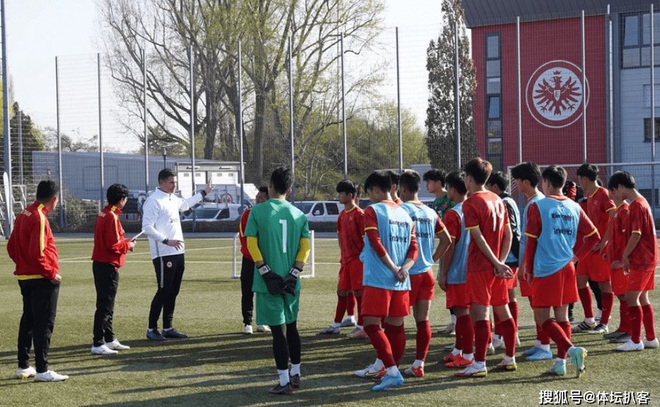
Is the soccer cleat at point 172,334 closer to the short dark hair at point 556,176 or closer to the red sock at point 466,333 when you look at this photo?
the red sock at point 466,333

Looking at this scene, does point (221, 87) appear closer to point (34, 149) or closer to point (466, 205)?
point (34, 149)

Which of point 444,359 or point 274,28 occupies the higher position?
point 274,28

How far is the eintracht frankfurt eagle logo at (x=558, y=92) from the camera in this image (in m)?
42.8

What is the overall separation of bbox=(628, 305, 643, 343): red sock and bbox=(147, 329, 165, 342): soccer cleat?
5.41 m

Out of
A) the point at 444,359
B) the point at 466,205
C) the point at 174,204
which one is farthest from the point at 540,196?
the point at 174,204

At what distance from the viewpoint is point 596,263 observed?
10922 millimetres

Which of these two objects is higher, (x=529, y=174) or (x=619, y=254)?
(x=529, y=174)

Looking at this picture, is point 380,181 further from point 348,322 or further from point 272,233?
point 348,322

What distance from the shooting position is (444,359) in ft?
30.4

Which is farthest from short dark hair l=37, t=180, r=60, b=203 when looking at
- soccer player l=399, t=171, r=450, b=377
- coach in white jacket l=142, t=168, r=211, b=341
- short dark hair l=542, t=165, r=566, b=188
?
short dark hair l=542, t=165, r=566, b=188

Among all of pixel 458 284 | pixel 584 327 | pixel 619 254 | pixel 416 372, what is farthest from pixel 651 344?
pixel 416 372

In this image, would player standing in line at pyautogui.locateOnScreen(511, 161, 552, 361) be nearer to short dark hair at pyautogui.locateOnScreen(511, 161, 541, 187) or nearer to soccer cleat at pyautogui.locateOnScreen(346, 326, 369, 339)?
short dark hair at pyautogui.locateOnScreen(511, 161, 541, 187)

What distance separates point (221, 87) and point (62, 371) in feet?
126

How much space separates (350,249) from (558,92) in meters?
34.9
